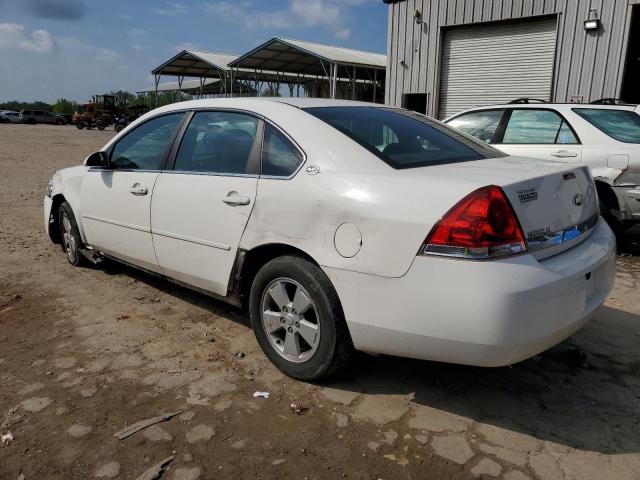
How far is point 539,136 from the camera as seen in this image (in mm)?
6375

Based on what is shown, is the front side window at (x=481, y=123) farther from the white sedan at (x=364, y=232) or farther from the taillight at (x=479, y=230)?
the taillight at (x=479, y=230)

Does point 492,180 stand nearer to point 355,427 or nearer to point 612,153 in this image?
point 355,427

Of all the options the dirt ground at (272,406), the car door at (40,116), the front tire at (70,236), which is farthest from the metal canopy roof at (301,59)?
the car door at (40,116)

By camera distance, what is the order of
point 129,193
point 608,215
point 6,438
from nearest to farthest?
point 6,438 → point 129,193 → point 608,215

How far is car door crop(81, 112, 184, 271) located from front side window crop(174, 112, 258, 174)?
7.3 inches

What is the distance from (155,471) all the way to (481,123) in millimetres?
5824

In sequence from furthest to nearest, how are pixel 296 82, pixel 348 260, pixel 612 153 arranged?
pixel 296 82 < pixel 612 153 < pixel 348 260

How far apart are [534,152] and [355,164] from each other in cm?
420

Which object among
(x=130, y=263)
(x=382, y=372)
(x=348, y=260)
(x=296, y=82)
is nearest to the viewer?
(x=348, y=260)

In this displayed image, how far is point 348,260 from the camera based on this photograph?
2633 mm

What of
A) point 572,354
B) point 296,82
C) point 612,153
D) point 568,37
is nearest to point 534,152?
point 612,153

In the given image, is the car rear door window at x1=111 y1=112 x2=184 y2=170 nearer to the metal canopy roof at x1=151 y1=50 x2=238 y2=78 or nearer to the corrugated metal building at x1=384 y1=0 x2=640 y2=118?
the corrugated metal building at x1=384 y1=0 x2=640 y2=118

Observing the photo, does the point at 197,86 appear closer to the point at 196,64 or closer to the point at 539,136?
the point at 196,64

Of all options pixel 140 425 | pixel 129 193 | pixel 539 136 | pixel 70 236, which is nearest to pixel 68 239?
pixel 70 236
